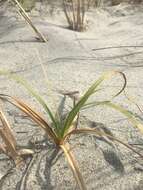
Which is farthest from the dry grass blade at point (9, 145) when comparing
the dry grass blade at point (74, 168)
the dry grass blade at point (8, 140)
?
the dry grass blade at point (74, 168)

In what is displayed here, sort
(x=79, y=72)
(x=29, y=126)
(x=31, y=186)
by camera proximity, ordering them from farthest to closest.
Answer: (x=79, y=72)
(x=29, y=126)
(x=31, y=186)

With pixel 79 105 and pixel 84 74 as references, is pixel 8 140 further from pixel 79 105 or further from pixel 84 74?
pixel 84 74

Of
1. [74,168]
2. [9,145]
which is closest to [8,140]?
[9,145]

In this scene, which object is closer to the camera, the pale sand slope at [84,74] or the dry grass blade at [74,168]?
the dry grass blade at [74,168]

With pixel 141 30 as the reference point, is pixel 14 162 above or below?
above

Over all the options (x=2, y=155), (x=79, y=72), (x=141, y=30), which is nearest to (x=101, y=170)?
(x=2, y=155)

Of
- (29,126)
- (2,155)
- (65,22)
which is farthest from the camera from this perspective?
(65,22)

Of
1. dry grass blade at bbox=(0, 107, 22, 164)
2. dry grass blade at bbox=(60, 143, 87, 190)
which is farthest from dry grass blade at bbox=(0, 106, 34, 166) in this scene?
dry grass blade at bbox=(60, 143, 87, 190)

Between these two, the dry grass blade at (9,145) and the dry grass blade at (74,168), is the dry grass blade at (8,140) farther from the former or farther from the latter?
the dry grass blade at (74,168)

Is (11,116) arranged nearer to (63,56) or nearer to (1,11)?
(63,56)
